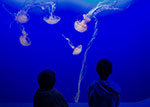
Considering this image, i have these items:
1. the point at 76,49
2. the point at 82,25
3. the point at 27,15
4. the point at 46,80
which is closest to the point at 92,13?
the point at 82,25

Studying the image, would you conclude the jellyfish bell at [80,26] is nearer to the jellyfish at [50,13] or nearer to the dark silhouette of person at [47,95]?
the jellyfish at [50,13]

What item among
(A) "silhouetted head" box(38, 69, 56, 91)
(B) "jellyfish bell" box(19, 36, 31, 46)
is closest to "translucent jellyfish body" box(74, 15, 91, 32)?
(B) "jellyfish bell" box(19, 36, 31, 46)

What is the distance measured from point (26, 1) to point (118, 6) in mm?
1395

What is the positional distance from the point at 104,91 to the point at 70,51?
158cm

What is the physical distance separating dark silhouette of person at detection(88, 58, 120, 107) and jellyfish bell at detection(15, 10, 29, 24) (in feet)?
5.98

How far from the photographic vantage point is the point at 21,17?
2.84m

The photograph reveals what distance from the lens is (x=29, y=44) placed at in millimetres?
2885

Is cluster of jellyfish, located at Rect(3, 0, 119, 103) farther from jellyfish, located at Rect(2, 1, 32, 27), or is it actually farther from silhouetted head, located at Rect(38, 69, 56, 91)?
silhouetted head, located at Rect(38, 69, 56, 91)

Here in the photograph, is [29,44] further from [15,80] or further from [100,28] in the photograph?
[100,28]

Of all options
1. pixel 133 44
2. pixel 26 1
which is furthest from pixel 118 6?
pixel 26 1

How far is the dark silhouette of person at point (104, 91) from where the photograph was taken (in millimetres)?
1388

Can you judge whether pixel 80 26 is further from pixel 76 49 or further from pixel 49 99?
pixel 49 99

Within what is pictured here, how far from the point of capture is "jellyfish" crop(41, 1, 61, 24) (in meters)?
2.85

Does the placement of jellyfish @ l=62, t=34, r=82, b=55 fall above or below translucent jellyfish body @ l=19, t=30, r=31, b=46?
below
